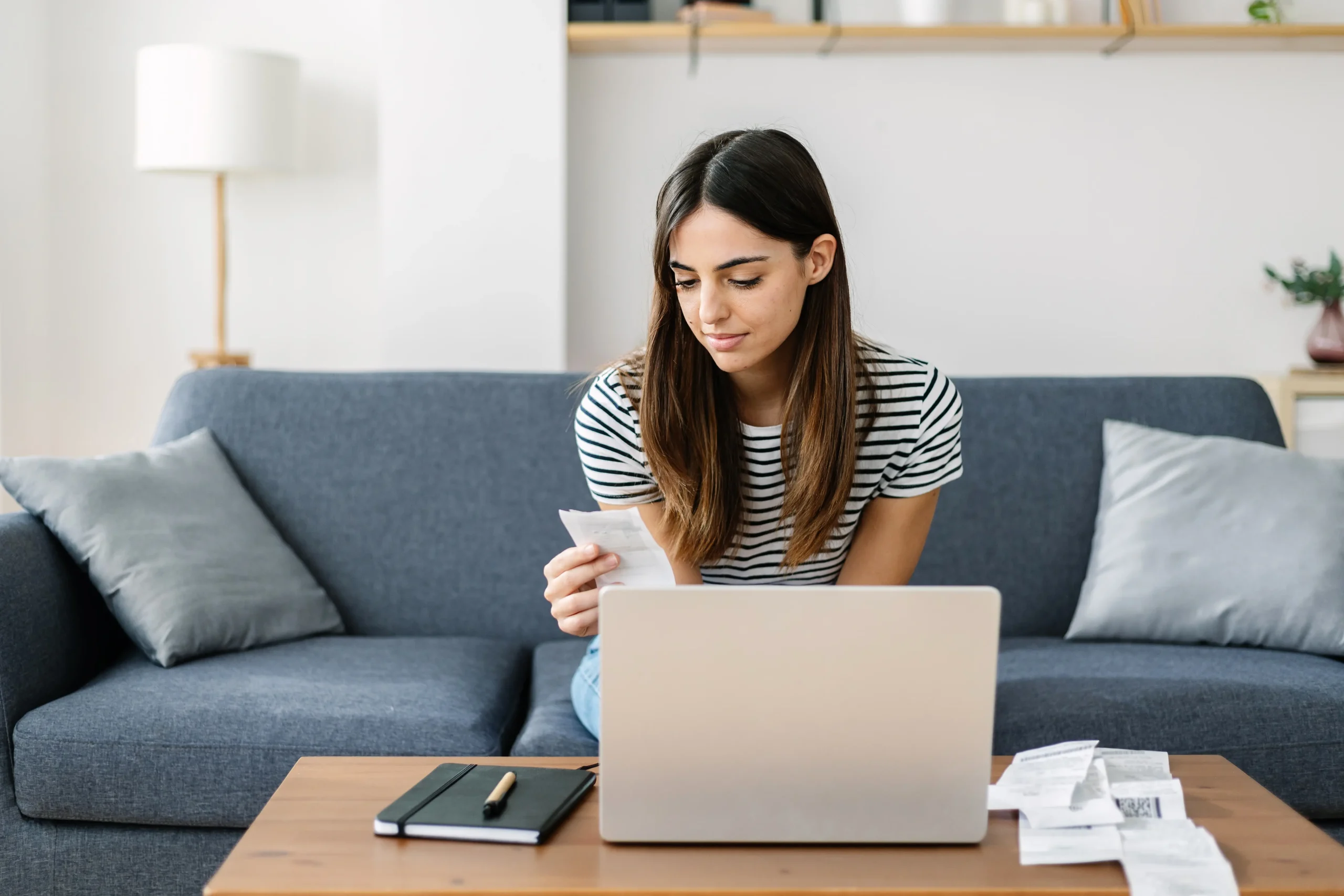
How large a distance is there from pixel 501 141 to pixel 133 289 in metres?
1.08

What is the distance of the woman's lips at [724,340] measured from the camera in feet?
4.48

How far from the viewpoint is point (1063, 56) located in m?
3.10

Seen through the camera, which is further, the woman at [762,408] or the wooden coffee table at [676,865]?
the woman at [762,408]

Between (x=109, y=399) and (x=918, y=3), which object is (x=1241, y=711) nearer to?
(x=918, y=3)

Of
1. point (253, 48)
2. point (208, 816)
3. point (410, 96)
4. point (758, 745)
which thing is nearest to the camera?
point (758, 745)

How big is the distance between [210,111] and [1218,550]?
2.27m

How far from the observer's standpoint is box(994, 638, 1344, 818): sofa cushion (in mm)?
1680

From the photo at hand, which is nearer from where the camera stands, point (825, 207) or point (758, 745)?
point (758, 745)

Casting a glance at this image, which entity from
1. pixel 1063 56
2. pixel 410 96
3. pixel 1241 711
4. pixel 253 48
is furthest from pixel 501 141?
pixel 1241 711

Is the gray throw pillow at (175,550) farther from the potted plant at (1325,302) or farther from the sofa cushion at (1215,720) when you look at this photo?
the potted plant at (1325,302)

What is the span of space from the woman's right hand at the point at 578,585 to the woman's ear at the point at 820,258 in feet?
1.53

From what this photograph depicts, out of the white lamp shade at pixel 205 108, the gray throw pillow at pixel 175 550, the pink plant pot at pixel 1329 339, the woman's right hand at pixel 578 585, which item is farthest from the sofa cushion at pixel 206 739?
the pink plant pot at pixel 1329 339

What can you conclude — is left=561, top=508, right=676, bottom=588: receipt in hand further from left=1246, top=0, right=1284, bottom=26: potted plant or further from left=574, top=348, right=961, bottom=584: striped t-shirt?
left=1246, top=0, right=1284, bottom=26: potted plant

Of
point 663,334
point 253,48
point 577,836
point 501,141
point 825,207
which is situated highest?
point 253,48
